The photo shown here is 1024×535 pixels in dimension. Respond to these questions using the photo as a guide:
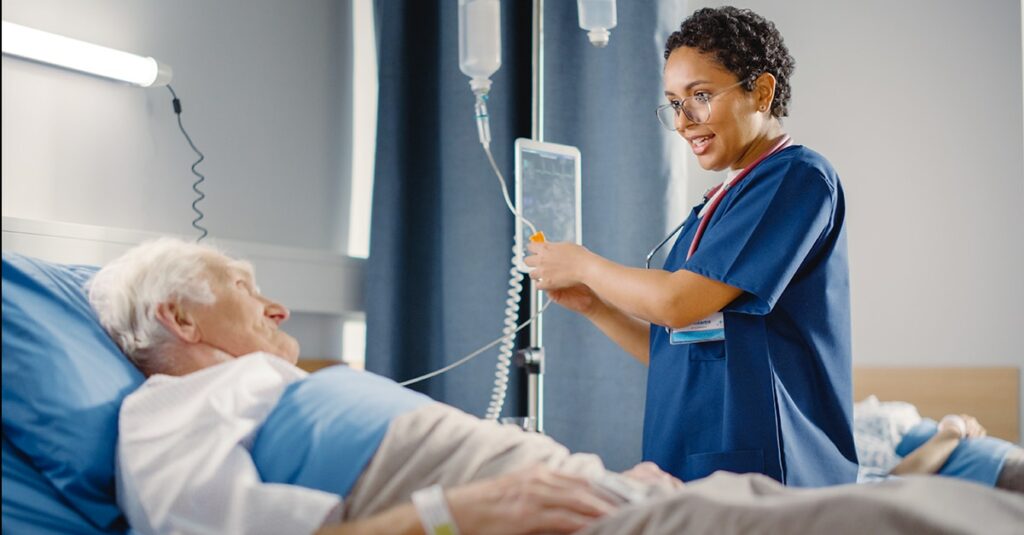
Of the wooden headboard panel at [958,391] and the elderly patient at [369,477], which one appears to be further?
the wooden headboard panel at [958,391]

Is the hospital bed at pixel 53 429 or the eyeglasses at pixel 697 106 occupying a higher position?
the eyeglasses at pixel 697 106

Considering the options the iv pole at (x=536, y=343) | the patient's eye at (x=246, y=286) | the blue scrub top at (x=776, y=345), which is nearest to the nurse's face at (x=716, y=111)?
the blue scrub top at (x=776, y=345)

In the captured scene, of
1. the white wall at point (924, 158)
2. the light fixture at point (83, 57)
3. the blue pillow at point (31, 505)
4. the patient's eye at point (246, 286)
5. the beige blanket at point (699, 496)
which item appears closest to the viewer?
the beige blanket at point (699, 496)

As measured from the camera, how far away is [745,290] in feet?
5.16

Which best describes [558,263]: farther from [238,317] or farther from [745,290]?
[238,317]

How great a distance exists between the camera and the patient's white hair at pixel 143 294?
1571mm

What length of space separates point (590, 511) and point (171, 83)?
5.72 feet

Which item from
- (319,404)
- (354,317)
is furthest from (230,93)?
(319,404)

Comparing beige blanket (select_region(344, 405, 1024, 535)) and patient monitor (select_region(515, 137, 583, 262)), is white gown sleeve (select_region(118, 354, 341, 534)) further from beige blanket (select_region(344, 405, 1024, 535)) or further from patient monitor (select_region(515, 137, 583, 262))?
patient monitor (select_region(515, 137, 583, 262))

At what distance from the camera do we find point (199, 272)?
64.2 inches

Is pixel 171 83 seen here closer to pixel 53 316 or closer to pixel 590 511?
pixel 53 316

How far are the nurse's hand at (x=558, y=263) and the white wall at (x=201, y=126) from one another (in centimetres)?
102

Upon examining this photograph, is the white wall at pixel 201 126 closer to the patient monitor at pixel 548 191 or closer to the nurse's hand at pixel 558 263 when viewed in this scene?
the patient monitor at pixel 548 191

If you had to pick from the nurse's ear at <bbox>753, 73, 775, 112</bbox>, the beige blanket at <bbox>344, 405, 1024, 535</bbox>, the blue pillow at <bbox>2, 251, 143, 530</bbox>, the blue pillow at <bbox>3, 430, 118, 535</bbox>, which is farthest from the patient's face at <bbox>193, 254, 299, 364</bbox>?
the nurse's ear at <bbox>753, 73, 775, 112</bbox>
